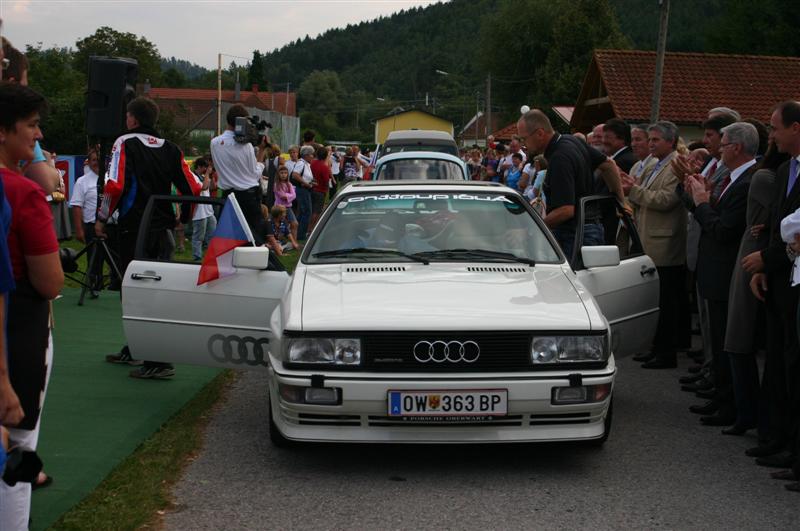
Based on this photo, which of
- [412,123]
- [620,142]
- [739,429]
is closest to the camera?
[739,429]

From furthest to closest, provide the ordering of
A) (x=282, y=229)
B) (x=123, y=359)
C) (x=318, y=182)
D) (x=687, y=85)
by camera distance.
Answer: (x=687, y=85), (x=318, y=182), (x=282, y=229), (x=123, y=359)

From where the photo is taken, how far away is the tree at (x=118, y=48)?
9188 cm

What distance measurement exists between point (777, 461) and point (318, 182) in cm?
1757

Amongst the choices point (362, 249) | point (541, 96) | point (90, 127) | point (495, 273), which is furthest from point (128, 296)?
point (541, 96)

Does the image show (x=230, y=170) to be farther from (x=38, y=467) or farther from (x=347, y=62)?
(x=347, y=62)

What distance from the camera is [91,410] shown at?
7027 millimetres

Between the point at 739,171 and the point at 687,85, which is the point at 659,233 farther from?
the point at 687,85

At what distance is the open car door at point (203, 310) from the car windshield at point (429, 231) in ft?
1.25

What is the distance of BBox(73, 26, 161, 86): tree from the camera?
91.9 metres

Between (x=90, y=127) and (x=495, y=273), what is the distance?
7474mm

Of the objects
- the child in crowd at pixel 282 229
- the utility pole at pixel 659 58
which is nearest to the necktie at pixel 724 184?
the child in crowd at pixel 282 229

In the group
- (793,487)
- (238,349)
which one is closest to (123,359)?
(238,349)

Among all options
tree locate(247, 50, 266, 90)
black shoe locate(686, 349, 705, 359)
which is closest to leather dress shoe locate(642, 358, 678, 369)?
black shoe locate(686, 349, 705, 359)

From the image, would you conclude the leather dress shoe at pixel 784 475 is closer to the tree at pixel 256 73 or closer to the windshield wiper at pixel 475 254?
the windshield wiper at pixel 475 254
